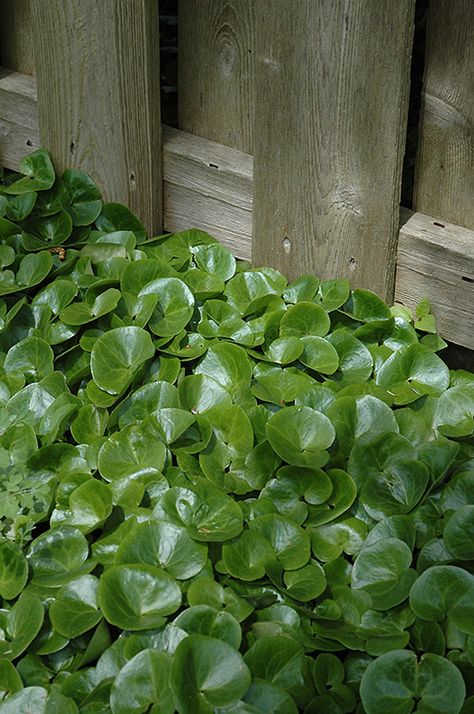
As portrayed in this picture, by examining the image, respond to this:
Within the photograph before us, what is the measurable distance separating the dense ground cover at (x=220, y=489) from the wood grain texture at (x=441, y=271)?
5cm

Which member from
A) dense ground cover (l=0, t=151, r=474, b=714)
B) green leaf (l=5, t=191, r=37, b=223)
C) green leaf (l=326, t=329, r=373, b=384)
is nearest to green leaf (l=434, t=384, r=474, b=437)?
dense ground cover (l=0, t=151, r=474, b=714)

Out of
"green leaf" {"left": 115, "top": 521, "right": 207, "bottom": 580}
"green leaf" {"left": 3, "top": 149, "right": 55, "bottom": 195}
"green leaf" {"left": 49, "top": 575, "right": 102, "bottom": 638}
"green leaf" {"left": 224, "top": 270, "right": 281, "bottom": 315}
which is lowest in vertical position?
"green leaf" {"left": 49, "top": 575, "right": 102, "bottom": 638}

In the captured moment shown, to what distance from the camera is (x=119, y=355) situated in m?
2.16

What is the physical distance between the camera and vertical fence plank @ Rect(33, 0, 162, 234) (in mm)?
2367

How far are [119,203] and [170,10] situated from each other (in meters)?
0.63

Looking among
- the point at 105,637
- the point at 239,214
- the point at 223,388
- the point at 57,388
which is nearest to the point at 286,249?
the point at 239,214

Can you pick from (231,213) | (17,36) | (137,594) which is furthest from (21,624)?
(17,36)

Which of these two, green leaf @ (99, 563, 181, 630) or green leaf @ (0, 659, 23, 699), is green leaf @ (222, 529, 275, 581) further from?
green leaf @ (0, 659, 23, 699)

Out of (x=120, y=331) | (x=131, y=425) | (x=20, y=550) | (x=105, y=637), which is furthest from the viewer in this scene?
(x=120, y=331)

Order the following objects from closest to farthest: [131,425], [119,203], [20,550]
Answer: [20,550] → [131,425] → [119,203]

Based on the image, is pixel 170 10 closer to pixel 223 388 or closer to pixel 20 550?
pixel 223 388

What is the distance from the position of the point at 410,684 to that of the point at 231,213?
1.27 metres

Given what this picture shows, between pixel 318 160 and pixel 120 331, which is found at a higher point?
pixel 318 160

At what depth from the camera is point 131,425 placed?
2002mm
